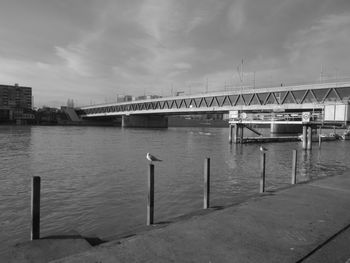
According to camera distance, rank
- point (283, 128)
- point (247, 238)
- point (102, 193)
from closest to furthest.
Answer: point (247, 238)
point (102, 193)
point (283, 128)

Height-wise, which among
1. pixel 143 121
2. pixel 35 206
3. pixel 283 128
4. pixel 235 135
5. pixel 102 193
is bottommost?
pixel 102 193

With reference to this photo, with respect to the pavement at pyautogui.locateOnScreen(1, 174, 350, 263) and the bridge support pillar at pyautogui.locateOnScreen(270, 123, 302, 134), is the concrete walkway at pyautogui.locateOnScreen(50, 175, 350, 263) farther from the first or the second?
the bridge support pillar at pyautogui.locateOnScreen(270, 123, 302, 134)

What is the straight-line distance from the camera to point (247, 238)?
6301 mm

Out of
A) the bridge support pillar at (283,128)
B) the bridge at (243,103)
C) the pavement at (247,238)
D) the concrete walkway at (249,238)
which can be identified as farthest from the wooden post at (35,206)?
the bridge support pillar at (283,128)

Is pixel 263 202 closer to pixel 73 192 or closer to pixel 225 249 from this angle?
pixel 225 249

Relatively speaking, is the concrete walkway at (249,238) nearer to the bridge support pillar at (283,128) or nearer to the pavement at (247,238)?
the pavement at (247,238)

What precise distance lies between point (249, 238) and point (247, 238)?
0.15 feet

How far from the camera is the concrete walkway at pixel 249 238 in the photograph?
5.42m

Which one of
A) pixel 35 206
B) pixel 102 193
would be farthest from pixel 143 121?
pixel 35 206

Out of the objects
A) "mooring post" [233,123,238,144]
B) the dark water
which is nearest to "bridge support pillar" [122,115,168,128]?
"mooring post" [233,123,238,144]

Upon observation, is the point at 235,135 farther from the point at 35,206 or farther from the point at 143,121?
the point at 143,121

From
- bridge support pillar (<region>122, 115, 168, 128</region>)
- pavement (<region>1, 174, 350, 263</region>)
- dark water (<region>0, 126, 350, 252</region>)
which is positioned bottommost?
dark water (<region>0, 126, 350, 252</region>)

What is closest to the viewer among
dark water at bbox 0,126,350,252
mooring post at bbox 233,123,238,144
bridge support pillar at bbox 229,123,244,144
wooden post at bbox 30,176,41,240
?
wooden post at bbox 30,176,41,240

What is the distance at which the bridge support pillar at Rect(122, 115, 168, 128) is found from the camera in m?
151
